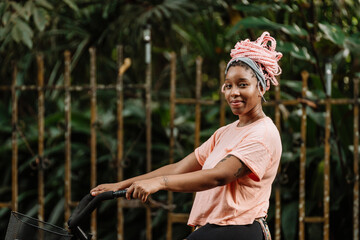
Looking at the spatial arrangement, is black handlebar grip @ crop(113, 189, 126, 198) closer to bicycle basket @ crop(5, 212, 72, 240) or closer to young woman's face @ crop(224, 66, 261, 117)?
bicycle basket @ crop(5, 212, 72, 240)

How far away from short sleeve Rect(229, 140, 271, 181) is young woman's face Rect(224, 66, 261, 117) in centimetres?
16

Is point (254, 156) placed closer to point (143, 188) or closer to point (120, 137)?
point (143, 188)

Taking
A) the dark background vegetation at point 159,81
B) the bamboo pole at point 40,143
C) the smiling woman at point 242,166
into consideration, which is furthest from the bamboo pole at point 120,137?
the smiling woman at point 242,166

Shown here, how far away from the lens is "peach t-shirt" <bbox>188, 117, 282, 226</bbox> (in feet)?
5.90

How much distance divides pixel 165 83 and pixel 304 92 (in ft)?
7.49

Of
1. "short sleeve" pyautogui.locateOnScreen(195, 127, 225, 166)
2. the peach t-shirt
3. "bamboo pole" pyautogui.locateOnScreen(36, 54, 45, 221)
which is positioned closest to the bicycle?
the peach t-shirt

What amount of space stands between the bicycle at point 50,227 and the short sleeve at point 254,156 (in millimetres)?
424

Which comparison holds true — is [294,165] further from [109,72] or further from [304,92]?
[109,72]

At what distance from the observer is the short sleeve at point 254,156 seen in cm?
177

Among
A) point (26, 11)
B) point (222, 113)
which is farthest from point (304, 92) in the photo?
point (26, 11)

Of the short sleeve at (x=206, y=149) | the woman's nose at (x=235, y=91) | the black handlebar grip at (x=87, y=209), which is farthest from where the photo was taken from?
the short sleeve at (x=206, y=149)

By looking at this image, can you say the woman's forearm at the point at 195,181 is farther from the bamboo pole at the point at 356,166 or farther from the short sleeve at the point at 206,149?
the bamboo pole at the point at 356,166

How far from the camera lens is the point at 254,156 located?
1.78 meters

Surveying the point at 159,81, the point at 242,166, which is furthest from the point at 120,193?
the point at 159,81
